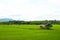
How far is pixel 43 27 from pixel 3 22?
104 ft

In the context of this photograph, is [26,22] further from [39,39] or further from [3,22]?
[39,39]

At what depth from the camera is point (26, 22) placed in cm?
6606

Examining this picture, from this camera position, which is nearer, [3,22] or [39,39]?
[39,39]

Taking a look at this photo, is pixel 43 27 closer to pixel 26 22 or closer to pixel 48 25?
pixel 48 25

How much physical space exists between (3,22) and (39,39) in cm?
4719

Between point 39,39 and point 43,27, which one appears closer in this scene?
point 39,39

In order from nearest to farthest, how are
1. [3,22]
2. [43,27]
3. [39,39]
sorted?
[39,39] → [43,27] → [3,22]

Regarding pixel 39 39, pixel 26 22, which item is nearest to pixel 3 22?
pixel 26 22

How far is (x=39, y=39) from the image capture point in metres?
17.6

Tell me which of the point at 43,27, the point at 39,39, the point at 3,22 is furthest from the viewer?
the point at 3,22

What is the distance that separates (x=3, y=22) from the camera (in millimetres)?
63500

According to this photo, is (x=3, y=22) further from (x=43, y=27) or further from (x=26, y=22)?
(x=43, y=27)

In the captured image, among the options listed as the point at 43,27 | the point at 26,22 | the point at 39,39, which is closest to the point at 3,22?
the point at 26,22

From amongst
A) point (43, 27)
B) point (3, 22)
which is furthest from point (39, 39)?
point (3, 22)
